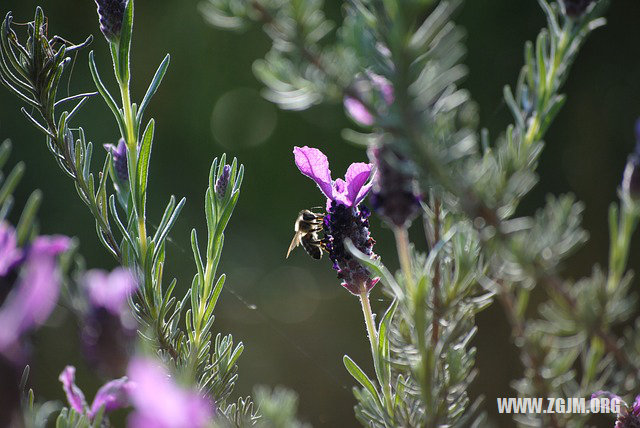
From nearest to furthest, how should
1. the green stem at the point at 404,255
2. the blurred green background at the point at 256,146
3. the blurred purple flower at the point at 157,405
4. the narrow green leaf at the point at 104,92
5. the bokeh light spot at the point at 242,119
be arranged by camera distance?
the blurred purple flower at the point at 157,405 < the green stem at the point at 404,255 < the narrow green leaf at the point at 104,92 < the blurred green background at the point at 256,146 < the bokeh light spot at the point at 242,119

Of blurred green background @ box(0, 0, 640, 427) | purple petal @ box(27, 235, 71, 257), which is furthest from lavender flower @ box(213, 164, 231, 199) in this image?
blurred green background @ box(0, 0, 640, 427)

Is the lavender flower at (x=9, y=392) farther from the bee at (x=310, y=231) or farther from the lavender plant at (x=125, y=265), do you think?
the bee at (x=310, y=231)

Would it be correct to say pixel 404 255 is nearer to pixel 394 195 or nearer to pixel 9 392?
Answer: pixel 394 195

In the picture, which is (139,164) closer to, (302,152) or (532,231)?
(302,152)

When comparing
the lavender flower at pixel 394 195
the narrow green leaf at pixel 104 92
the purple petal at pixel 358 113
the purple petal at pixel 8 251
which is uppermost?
the purple petal at pixel 358 113

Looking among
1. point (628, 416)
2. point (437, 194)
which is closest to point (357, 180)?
point (437, 194)

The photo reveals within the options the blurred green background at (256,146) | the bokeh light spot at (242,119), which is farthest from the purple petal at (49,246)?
the bokeh light spot at (242,119)

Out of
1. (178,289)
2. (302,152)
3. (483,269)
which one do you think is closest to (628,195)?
(483,269)
